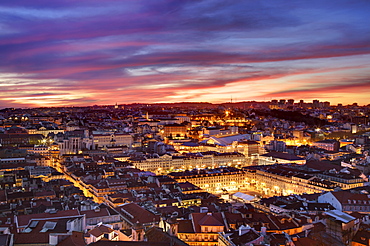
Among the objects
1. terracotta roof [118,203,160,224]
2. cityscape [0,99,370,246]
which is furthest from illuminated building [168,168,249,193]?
terracotta roof [118,203,160,224]

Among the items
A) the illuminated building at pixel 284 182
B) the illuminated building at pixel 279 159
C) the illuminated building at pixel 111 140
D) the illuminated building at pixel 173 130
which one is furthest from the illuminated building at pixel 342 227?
the illuminated building at pixel 173 130

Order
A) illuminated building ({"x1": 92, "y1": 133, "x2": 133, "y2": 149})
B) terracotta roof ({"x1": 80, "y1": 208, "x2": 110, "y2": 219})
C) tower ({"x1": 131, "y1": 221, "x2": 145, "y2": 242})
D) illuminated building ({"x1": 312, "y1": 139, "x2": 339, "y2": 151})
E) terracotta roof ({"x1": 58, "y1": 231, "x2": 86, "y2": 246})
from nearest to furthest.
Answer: terracotta roof ({"x1": 58, "y1": 231, "x2": 86, "y2": 246}) < tower ({"x1": 131, "y1": 221, "x2": 145, "y2": 242}) < terracotta roof ({"x1": 80, "y1": 208, "x2": 110, "y2": 219}) < illuminated building ({"x1": 312, "y1": 139, "x2": 339, "y2": 151}) < illuminated building ({"x1": 92, "y1": 133, "x2": 133, "y2": 149})

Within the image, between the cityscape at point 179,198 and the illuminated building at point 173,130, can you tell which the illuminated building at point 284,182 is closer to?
the cityscape at point 179,198

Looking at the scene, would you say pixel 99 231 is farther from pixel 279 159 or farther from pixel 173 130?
pixel 173 130

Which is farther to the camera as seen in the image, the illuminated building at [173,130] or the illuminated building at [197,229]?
the illuminated building at [173,130]

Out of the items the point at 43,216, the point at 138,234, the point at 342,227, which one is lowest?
the point at 342,227

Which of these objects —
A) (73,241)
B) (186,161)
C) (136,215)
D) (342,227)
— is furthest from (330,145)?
(73,241)

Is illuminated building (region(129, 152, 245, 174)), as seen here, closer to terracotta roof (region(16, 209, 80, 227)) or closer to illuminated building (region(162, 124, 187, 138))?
terracotta roof (region(16, 209, 80, 227))

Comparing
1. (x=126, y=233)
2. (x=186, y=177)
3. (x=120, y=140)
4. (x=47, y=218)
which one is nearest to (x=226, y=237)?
(x=126, y=233)

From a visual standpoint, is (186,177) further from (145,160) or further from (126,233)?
(126,233)

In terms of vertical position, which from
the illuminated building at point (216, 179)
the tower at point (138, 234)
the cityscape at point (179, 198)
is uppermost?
the tower at point (138, 234)

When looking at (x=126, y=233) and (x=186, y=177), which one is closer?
(x=126, y=233)
